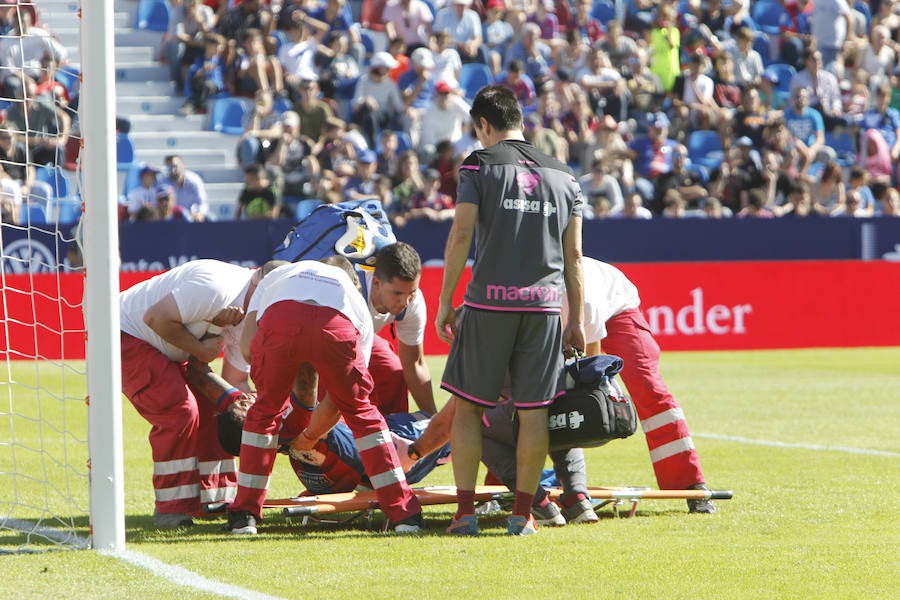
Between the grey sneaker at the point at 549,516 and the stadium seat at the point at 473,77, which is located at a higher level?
the stadium seat at the point at 473,77

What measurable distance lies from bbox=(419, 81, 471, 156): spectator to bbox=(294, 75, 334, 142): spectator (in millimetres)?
1724

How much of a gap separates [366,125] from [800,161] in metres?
7.45

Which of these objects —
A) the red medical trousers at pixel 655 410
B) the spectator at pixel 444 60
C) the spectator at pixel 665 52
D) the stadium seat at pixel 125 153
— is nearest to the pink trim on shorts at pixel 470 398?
the red medical trousers at pixel 655 410

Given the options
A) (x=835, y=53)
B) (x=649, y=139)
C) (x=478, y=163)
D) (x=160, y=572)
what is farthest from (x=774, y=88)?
(x=160, y=572)

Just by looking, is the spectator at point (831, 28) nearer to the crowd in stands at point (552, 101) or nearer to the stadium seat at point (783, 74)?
the crowd in stands at point (552, 101)

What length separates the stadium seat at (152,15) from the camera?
23953 millimetres

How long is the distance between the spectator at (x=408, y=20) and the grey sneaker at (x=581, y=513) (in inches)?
689

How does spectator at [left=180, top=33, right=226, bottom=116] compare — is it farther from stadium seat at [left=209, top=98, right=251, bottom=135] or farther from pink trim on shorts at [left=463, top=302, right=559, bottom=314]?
pink trim on shorts at [left=463, top=302, right=559, bottom=314]

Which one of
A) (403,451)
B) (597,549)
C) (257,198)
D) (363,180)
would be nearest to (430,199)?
(363,180)

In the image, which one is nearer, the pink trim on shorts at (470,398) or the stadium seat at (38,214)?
the pink trim on shorts at (470,398)

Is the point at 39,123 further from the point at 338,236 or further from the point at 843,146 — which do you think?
the point at 843,146

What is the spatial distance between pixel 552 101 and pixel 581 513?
16023mm

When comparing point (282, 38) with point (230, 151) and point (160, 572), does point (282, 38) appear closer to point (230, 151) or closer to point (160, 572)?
point (230, 151)

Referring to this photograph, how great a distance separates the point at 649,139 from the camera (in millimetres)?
23406
